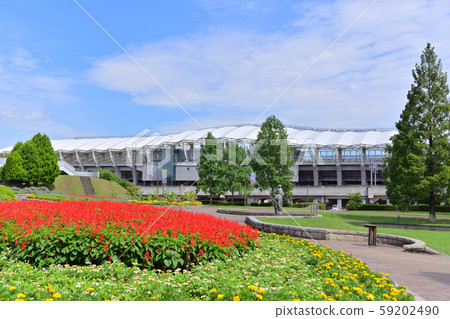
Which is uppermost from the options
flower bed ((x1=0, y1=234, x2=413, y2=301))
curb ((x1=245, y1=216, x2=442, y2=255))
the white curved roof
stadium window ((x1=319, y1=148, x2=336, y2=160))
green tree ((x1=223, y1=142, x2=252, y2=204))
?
the white curved roof

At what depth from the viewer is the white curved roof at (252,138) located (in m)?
70.2

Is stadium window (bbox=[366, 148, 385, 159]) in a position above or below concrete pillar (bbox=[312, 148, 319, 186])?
above

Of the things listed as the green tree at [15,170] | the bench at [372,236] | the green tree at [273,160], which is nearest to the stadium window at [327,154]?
the green tree at [273,160]

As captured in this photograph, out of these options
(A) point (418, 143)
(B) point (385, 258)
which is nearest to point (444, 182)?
(A) point (418, 143)

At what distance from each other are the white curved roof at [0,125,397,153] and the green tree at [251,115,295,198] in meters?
28.5

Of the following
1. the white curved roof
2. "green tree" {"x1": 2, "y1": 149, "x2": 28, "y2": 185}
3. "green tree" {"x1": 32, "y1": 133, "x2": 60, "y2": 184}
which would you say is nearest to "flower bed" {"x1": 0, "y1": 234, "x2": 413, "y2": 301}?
"green tree" {"x1": 2, "y1": 149, "x2": 28, "y2": 185}

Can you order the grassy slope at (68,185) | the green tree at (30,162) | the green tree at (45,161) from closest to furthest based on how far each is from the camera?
1. the green tree at (30,162)
2. the green tree at (45,161)
3. the grassy slope at (68,185)

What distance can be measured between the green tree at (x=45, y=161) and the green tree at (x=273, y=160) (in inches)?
1009

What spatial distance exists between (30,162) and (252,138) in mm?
39250

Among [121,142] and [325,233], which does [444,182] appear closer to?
[325,233]

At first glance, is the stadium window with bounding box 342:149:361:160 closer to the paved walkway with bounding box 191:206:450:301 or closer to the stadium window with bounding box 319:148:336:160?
the stadium window with bounding box 319:148:336:160

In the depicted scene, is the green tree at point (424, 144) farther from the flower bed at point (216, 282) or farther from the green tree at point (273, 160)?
the flower bed at point (216, 282)

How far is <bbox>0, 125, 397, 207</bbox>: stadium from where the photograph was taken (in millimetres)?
61906
